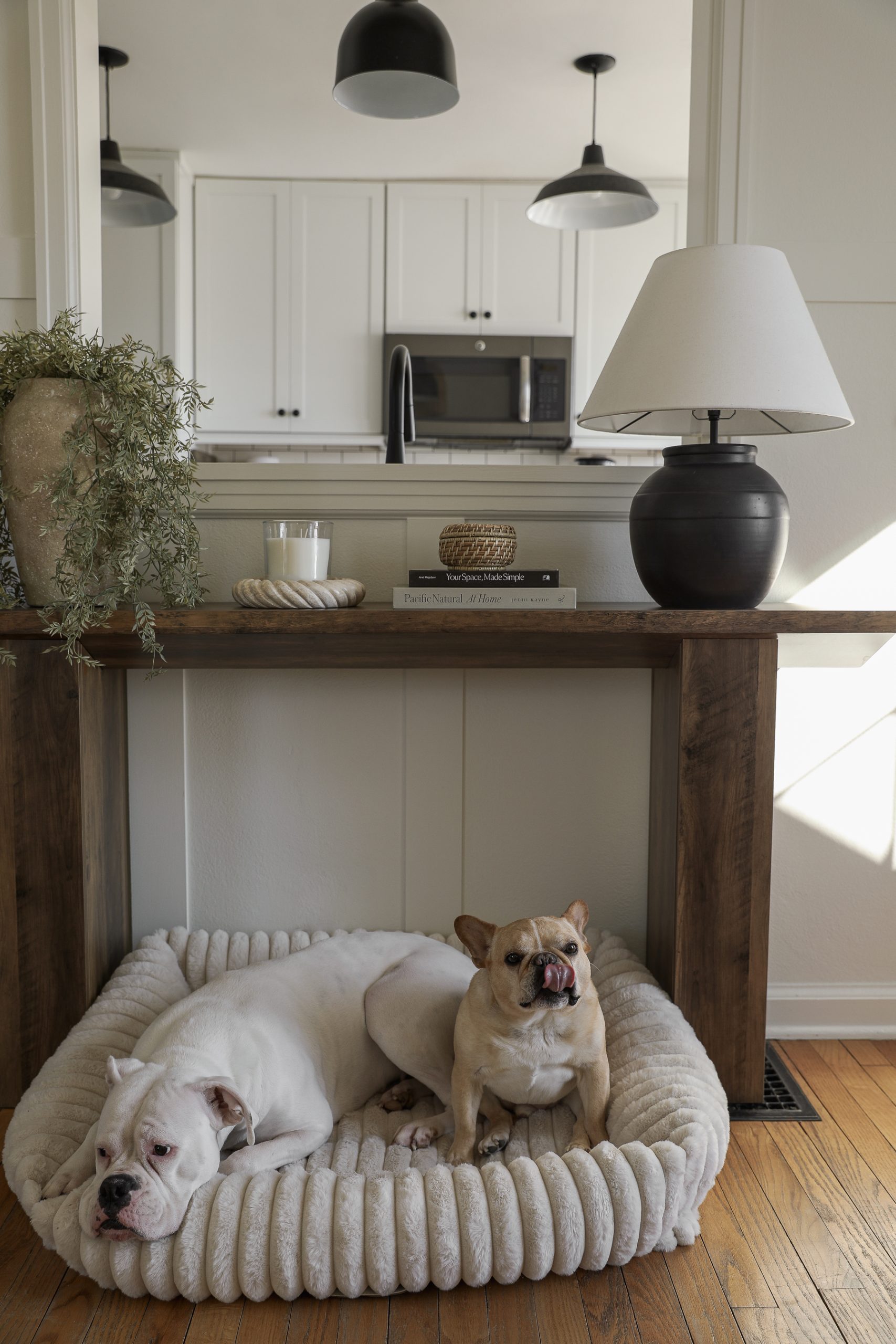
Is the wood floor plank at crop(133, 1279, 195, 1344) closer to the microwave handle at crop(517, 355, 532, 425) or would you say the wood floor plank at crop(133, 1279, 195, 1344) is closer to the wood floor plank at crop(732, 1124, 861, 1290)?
the wood floor plank at crop(732, 1124, 861, 1290)

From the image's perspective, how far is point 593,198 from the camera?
3125 mm

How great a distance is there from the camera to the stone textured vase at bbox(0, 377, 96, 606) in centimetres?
152

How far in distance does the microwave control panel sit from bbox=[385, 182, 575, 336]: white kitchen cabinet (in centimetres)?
14

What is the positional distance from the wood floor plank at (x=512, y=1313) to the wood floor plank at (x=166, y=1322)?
0.35 meters

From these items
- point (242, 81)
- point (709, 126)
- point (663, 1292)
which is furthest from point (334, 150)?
point (663, 1292)

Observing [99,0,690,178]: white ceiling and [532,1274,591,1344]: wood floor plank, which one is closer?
[532,1274,591,1344]: wood floor plank


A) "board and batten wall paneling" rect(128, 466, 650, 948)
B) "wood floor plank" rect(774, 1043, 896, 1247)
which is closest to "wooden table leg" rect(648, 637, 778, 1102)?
"wood floor plank" rect(774, 1043, 896, 1247)

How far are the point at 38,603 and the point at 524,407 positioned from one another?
10.2 ft

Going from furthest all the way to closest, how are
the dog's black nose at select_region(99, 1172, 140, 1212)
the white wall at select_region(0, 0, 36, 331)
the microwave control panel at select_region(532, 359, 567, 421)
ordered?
the microwave control panel at select_region(532, 359, 567, 421)
the white wall at select_region(0, 0, 36, 331)
the dog's black nose at select_region(99, 1172, 140, 1212)

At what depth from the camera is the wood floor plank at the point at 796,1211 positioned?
123 cm

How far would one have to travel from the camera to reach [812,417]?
1.73 metres

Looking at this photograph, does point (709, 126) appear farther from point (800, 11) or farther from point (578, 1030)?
point (578, 1030)

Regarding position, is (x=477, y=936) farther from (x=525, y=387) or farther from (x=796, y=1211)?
(x=525, y=387)

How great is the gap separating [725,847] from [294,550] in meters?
0.85
